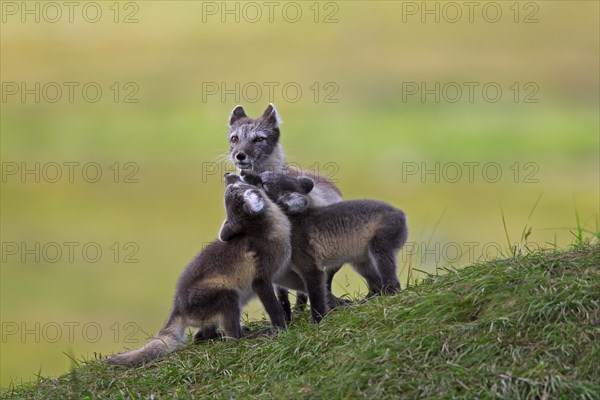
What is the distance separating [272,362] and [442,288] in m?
1.43

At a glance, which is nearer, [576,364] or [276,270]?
[576,364]

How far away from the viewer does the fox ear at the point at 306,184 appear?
874cm

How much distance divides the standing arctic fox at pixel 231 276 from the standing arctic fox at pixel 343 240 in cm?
21

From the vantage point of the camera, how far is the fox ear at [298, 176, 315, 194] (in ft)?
28.7

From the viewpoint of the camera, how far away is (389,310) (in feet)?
23.2

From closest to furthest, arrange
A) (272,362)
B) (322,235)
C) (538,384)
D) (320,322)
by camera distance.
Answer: (538,384)
(272,362)
(320,322)
(322,235)

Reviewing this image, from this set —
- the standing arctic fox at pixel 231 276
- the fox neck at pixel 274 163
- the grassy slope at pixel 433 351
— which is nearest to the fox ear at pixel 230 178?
the standing arctic fox at pixel 231 276

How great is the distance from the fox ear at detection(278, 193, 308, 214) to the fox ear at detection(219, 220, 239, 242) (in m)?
0.57

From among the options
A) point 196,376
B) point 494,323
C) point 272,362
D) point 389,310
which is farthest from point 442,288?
point 196,376

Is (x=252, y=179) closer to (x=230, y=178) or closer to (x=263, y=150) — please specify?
(x=230, y=178)

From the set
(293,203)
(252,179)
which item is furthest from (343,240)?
(252,179)

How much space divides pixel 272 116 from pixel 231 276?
296 centimetres

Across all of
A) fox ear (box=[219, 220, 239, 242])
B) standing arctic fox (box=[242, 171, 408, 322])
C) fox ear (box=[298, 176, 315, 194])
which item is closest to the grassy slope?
standing arctic fox (box=[242, 171, 408, 322])

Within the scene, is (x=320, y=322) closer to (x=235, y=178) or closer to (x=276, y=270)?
(x=276, y=270)
